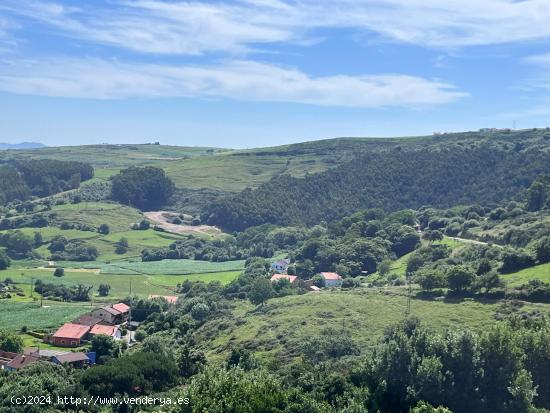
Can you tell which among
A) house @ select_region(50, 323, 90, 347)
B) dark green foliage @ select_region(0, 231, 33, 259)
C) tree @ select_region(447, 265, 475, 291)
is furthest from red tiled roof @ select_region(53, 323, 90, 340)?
dark green foliage @ select_region(0, 231, 33, 259)

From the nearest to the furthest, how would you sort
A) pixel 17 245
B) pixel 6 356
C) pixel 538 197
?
pixel 6 356
pixel 538 197
pixel 17 245

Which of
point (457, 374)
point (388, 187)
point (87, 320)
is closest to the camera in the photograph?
point (457, 374)

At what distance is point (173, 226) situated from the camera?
536 feet

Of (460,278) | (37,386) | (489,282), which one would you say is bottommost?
(37,386)

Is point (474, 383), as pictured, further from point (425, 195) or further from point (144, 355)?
point (425, 195)

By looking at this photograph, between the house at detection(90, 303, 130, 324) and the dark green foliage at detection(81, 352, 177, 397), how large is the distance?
1067 inches

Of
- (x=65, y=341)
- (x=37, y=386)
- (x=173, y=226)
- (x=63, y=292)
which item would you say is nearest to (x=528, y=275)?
(x=65, y=341)

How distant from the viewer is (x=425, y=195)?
547 ft

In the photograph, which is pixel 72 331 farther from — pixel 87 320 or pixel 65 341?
pixel 87 320

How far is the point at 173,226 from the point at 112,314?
84.6 metres

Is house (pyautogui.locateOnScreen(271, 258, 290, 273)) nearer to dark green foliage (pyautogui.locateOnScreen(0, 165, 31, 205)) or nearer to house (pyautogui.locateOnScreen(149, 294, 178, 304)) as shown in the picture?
house (pyautogui.locateOnScreen(149, 294, 178, 304))

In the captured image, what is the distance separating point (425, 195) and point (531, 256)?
9432cm

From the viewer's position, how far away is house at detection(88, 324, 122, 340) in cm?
7169

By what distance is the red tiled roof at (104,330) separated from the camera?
236 ft
